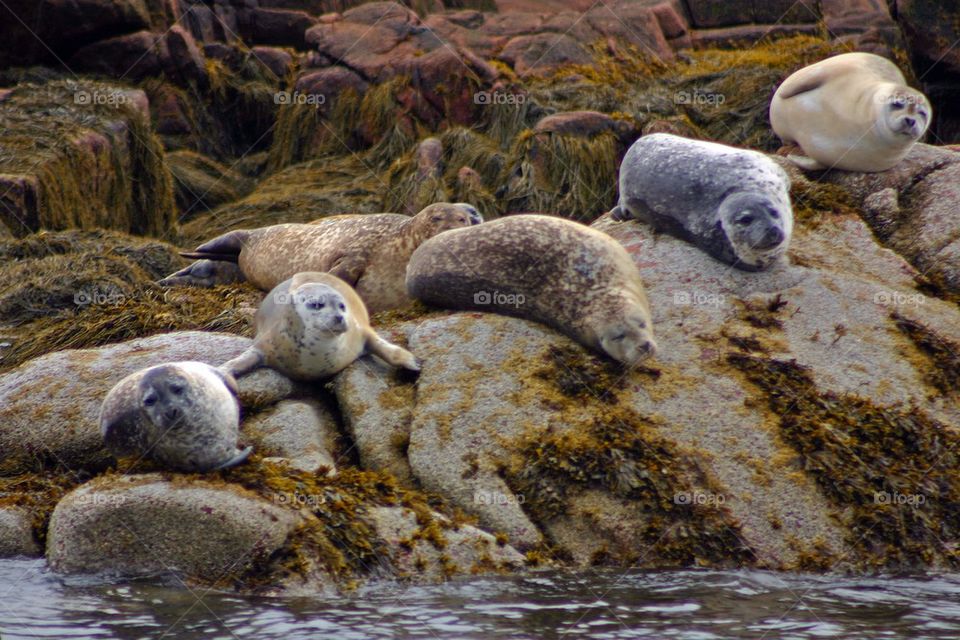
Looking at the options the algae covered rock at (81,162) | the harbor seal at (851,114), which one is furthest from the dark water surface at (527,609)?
the algae covered rock at (81,162)

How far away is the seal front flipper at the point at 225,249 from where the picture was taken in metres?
9.95

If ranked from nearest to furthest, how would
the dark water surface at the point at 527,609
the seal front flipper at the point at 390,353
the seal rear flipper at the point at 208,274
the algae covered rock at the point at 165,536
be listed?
the dark water surface at the point at 527,609
the algae covered rock at the point at 165,536
the seal front flipper at the point at 390,353
the seal rear flipper at the point at 208,274

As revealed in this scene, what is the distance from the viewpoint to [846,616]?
5.13 metres

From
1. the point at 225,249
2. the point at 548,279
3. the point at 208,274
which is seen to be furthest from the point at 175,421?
the point at 225,249

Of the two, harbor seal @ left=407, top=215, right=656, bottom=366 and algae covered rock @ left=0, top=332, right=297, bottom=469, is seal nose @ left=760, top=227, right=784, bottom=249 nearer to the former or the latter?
harbor seal @ left=407, top=215, right=656, bottom=366

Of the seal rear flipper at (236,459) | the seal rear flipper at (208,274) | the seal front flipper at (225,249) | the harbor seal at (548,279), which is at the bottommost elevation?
the seal rear flipper at (236,459)

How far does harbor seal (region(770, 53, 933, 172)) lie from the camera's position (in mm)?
8125

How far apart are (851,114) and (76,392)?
516 cm

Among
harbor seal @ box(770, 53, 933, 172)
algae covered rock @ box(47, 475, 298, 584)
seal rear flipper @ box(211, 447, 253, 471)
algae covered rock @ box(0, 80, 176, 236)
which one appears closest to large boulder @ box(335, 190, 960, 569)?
seal rear flipper @ box(211, 447, 253, 471)

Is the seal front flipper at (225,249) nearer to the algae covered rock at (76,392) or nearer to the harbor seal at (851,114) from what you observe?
the algae covered rock at (76,392)

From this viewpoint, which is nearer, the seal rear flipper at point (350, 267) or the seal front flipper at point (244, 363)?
the seal front flipper at point (244, 363)

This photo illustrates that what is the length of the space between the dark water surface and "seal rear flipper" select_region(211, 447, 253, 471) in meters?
0.77

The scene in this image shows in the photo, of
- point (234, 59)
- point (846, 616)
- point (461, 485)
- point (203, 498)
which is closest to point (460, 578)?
point (461, 485)

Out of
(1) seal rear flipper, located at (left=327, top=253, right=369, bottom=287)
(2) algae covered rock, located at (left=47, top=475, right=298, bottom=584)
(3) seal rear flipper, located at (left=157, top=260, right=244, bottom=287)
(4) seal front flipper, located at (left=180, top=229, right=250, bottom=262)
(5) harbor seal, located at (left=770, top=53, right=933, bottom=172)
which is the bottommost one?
(2) algae covered rock, located at (left=47, top=475, right=298, bottom=584)
